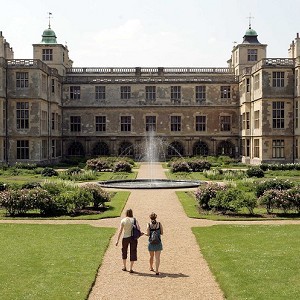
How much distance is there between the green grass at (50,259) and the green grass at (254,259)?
274 centimetres

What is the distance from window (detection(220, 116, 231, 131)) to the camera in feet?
174

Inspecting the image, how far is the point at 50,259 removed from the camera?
12570 mm

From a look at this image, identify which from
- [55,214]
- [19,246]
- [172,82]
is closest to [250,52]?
[172,82]

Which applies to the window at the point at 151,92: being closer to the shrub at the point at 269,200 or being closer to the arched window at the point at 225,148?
the arched window at the point at 225,148

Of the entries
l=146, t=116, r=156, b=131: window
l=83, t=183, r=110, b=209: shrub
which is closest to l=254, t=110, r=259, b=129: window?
l=146, t=116, r=156, b=131: window

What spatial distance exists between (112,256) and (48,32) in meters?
46.4

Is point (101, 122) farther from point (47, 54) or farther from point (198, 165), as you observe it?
point (198, 165)

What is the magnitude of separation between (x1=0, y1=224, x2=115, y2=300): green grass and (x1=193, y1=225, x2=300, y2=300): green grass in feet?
8.99

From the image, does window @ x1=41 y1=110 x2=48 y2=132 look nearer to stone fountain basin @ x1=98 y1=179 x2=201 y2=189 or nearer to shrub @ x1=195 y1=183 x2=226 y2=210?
stone fountain basin @ x1=98 y1=179 x2=201 y2=189

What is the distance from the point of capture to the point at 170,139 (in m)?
53.4

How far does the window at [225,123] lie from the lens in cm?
5316

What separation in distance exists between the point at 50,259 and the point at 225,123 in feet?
138

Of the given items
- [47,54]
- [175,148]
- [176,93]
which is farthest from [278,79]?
[47,54]

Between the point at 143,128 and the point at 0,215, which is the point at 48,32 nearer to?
the point at 143,128
